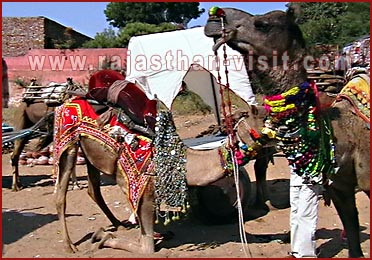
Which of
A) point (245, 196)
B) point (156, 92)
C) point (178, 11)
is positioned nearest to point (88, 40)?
point (178, 11)

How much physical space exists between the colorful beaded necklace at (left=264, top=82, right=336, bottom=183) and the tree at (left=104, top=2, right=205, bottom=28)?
3179 centimetres

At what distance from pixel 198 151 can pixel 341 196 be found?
1403 millimetres

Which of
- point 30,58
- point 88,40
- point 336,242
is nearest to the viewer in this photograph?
point 336,242

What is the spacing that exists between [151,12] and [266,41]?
32.5 metres

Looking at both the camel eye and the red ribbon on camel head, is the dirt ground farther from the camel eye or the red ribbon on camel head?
the camel eye

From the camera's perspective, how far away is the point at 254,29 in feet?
13.0

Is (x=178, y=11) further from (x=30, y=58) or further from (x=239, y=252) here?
(x=239, y=252)

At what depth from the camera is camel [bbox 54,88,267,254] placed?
521 cm

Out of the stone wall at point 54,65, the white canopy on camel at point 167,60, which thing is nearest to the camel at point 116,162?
the white canopy on camel at point 167,60

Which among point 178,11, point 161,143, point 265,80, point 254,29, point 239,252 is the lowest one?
point 239,252

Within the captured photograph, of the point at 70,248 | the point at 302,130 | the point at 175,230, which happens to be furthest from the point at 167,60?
the point at 302,130

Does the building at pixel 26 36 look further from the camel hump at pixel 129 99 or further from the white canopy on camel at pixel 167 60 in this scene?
the camel hump at pixel 129 99

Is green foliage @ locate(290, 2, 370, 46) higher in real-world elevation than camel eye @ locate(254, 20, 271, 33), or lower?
higher

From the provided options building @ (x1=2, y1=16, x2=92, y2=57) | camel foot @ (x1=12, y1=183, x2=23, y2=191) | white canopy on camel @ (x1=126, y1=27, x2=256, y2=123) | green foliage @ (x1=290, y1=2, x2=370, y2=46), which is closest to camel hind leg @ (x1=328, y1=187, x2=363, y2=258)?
white canopy on camel @ (x1=126, y1=27, x2=256, y2=123)
